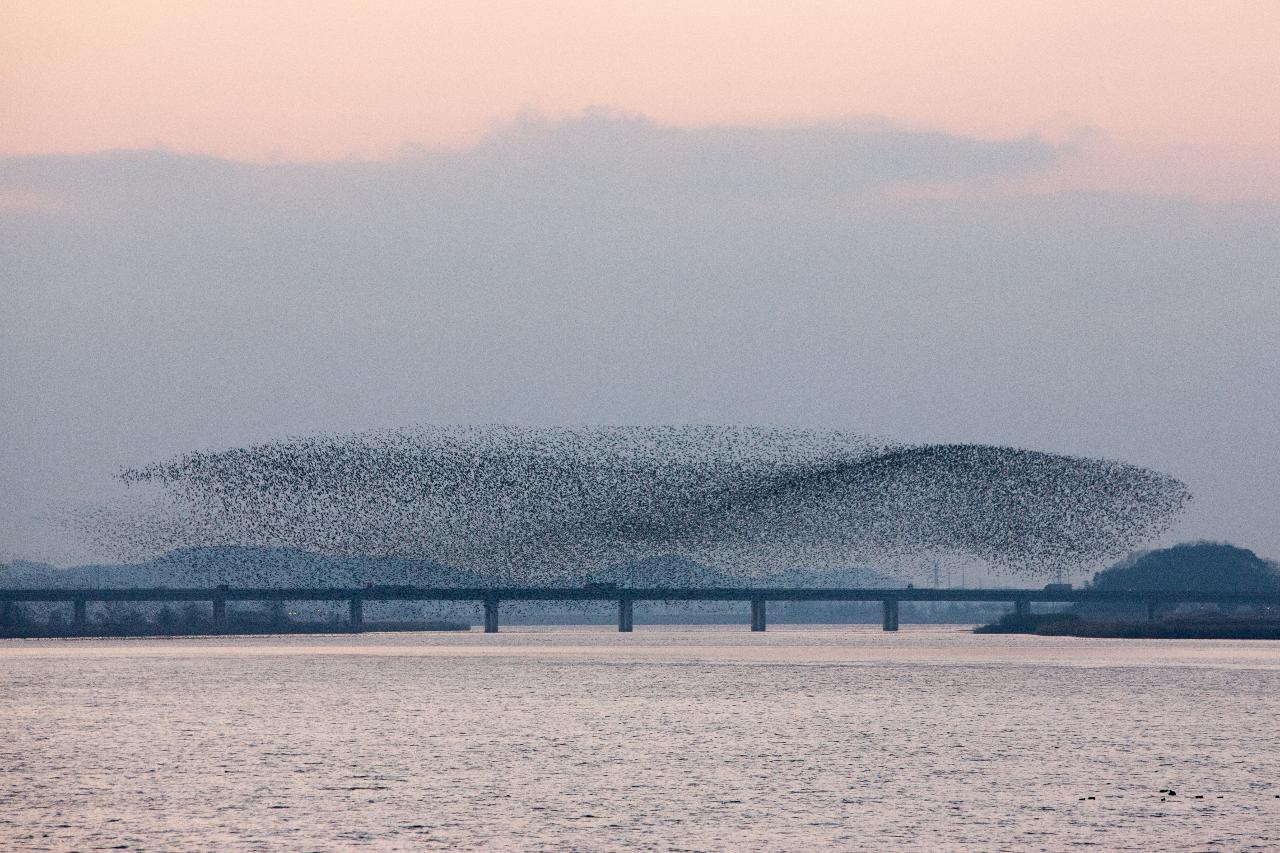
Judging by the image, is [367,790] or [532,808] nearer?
[532,808]

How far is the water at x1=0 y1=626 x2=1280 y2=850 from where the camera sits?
38531 millimetres

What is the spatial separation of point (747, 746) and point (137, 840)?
25.3m

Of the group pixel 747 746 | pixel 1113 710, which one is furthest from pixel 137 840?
pixel 1113 710

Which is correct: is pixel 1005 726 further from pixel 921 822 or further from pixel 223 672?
pixel 223 672

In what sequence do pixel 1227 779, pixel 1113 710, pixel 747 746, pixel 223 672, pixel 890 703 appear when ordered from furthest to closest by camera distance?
pixel 223 672 < pixel 890 703 < pixel 1113 710 < pixel 747 746 < pixel 1227 779

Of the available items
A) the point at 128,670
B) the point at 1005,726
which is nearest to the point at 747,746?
the point at 1005,726

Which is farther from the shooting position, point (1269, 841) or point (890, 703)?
point (890, 703)

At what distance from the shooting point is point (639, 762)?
53.3 meters

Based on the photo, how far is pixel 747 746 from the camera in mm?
58625

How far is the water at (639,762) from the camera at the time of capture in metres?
38.5

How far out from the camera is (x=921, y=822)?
4053cm

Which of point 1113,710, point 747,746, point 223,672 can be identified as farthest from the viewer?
point 223,672

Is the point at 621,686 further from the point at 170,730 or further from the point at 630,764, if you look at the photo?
the point at 630,764

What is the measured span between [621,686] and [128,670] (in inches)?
1504
